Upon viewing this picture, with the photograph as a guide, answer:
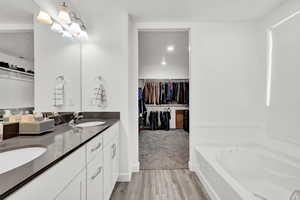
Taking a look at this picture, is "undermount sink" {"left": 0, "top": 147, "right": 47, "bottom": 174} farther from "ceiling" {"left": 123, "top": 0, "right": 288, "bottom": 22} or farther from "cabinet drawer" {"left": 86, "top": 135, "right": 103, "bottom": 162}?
"ceiling" {"left": 123, "top": 0, "right": 288, "bottom": 22}

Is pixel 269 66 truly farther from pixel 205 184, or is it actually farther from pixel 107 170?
pixel 107 170

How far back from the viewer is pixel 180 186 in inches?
80.7

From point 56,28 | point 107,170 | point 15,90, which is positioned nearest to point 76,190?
point 107,170

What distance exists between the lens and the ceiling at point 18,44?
118 cm

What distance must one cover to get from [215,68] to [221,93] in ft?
1.38

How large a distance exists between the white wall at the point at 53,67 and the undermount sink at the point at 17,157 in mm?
769

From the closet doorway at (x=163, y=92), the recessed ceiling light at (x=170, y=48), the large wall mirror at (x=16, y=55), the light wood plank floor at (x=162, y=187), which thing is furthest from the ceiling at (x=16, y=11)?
the recessed ceiling light at (x=170, y=48)

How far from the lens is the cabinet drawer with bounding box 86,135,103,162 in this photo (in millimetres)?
1173

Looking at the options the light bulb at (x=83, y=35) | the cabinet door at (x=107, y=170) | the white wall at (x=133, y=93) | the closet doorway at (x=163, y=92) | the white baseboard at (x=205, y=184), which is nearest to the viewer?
the cabinet door at (x=107, y=170)

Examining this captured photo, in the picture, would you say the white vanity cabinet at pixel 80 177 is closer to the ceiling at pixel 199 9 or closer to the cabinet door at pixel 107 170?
the cabinet door at pixel 107 170

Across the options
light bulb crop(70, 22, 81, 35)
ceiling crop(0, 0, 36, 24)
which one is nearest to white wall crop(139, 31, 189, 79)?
light bulb crop(70, 22, 81, 35)

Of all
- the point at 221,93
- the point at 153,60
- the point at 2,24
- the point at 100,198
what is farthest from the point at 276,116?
the point at 153,60

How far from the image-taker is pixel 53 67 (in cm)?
196

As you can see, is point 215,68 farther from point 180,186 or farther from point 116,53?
point 180,186
